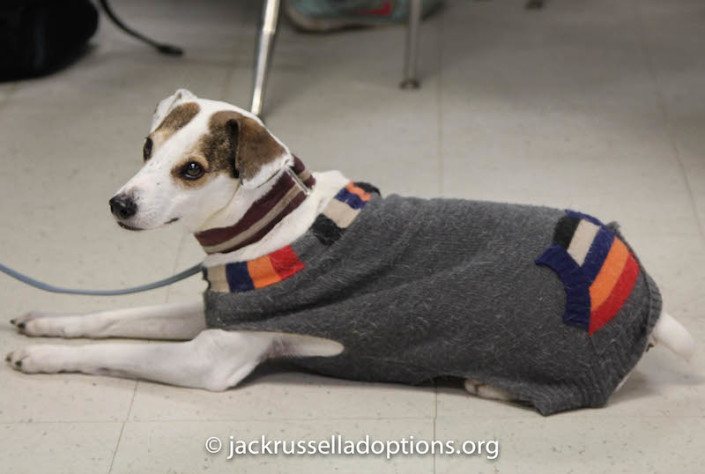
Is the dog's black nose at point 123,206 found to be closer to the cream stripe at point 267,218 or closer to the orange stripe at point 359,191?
the cream stripe at point 267,218

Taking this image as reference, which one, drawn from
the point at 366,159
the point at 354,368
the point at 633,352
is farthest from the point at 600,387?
the point at 366,159

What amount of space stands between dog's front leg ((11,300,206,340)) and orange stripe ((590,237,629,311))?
0.73 meters

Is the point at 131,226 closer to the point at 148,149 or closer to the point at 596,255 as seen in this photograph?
the point at 148,149

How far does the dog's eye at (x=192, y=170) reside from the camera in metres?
1.73

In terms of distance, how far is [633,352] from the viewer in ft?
6.02

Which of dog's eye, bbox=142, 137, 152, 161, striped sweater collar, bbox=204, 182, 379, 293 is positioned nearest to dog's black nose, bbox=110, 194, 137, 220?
dog's eye, bbox=142, 137, 152, 161

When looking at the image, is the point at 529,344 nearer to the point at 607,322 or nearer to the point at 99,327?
the point at 607,322

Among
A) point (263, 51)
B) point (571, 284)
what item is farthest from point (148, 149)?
point (263, 51)

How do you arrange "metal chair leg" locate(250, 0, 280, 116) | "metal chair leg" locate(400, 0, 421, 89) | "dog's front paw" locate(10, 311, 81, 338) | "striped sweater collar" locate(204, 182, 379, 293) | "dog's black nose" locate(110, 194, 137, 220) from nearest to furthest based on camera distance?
"dog's black nose" locate(110, 194, 137, 220) → "striped sweater collar" locate(204, 182, 379, 293) → "dog's front paw" locate(10, 311, 81, 338) → "metal chair leg" locate(250, 0, 280, 116) → "metal chair leg" locate(400, 0, 421, 89)

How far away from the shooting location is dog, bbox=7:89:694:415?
177 centimetres

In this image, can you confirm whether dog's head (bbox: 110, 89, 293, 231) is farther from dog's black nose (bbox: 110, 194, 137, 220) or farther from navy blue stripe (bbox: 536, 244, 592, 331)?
navy blue stripe (bbox: 536, 244, 592, 331)

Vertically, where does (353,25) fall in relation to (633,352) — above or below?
below

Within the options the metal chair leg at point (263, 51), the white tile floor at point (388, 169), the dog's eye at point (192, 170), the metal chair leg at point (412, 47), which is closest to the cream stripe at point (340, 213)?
the dog's eye at point (192, 170)

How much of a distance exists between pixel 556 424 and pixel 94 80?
2.03m
